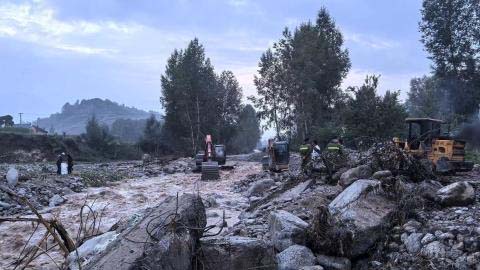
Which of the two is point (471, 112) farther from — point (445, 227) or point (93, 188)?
point (445, 227)

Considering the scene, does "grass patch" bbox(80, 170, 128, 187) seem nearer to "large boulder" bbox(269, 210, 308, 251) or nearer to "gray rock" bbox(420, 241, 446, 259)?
"large boulder" bbox(269, 210, 308, 251)

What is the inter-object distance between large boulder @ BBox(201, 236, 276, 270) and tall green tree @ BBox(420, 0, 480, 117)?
1111 inches

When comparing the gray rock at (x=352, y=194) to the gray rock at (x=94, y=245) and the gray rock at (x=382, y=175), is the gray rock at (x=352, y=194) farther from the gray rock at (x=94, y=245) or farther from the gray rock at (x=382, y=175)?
the gray rock at (x=94, y=245)

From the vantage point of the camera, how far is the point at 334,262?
589 cm

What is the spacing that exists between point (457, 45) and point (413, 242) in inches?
1102

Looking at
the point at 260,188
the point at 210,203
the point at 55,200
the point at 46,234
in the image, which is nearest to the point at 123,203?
the point at 55,200

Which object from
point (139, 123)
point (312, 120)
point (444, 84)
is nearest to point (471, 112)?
point (444, 84)

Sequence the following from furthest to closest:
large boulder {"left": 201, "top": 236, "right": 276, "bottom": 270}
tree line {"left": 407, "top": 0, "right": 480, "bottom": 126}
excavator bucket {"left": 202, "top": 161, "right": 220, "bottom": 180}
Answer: tree line {"left": 407, "top": 0, "right": 480, "bottom": 126} < excavator bucket {"left": 202, "top": 161, "right": 220, "bottom": 180} < large boulder {"left": 201, "top": 236, "right": 276, "bottom": 270}

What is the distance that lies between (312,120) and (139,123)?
7339cm

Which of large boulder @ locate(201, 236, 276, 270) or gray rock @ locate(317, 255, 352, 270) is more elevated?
large boulder @ locate(201, 236, 276, 270)

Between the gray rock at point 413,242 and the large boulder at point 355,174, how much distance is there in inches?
119

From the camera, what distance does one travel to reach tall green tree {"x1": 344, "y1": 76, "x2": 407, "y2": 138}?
25188 millimetres

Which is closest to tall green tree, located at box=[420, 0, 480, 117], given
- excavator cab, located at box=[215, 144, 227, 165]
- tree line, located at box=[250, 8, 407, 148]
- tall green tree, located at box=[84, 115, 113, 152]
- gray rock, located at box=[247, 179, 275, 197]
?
tree line, located at box=[250, 8, 407, 148]

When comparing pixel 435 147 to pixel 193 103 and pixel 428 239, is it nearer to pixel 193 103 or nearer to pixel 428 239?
Result: pixel 428 239
